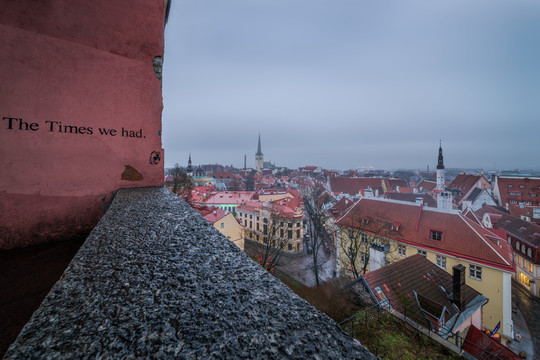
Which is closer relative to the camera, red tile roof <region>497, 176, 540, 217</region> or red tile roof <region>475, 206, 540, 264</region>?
red tile roof <region>475, 206, 540, 264</region>

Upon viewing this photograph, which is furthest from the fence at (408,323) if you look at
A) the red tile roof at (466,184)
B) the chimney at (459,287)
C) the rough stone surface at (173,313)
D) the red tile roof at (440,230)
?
the red tile roof at (466,184)

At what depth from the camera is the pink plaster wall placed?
2041 mm

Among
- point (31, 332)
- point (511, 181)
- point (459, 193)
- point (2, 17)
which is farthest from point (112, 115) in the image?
point (459, 193)

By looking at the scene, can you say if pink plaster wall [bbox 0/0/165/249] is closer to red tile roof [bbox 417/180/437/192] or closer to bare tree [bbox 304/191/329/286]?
bare tree [bbox 304/191/329/286]

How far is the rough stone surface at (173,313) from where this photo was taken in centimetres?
51

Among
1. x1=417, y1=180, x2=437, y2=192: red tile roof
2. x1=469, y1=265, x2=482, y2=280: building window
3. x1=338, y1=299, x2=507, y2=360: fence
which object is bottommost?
x1=469, y1=265, x2=482, y2=280: building window

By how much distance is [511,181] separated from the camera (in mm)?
32812

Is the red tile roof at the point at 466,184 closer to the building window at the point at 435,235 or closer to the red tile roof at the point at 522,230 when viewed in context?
the red tile roof at the point at 522,230

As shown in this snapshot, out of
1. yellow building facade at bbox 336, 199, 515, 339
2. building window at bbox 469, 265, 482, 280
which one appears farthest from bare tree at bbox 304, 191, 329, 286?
building window at bbox 469, 265, 482, 280

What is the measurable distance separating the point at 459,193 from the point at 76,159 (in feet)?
179

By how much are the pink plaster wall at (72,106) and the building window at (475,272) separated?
15.3 meters

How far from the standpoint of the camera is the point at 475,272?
11.3m

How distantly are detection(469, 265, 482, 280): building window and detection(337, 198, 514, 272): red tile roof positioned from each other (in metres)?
0.38

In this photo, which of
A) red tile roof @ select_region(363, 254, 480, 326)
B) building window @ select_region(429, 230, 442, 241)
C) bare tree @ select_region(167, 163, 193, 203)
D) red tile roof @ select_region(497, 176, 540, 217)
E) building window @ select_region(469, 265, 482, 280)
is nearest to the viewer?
red tile roof @ select_region(363, 254, 480, 326)
